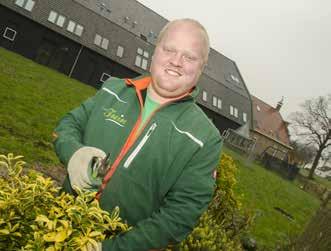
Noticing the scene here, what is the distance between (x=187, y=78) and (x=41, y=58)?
3106 centimetres

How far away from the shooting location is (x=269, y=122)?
5116 centimetres

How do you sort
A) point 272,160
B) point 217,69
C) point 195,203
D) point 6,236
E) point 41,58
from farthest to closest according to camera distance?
point 217,69, point 272,160, point 41,58, point 195,203, point 6,236

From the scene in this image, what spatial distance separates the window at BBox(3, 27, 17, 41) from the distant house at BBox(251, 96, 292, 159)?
2947 cm

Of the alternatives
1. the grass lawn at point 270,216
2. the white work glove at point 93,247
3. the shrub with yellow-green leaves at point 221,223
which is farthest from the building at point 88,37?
the white work glove at point 93,247

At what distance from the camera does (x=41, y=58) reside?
31406 mm

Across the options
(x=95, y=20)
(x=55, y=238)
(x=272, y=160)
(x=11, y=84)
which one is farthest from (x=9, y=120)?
(x=272, y=160)

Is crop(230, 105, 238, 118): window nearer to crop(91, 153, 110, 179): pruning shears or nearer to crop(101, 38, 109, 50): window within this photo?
crop(101, 38, 109, 50): window

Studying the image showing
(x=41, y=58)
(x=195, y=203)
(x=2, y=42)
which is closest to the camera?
(x=195, y=203)

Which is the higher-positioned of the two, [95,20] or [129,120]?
[95,20]

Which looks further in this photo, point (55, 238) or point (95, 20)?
point (95, 20)

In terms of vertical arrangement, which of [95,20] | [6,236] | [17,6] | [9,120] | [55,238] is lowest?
[9,120]

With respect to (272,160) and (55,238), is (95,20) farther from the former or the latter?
(55,238)

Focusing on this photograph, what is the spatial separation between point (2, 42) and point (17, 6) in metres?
3.12

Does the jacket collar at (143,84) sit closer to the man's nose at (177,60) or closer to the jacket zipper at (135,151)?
the man's nose at (177,60)
